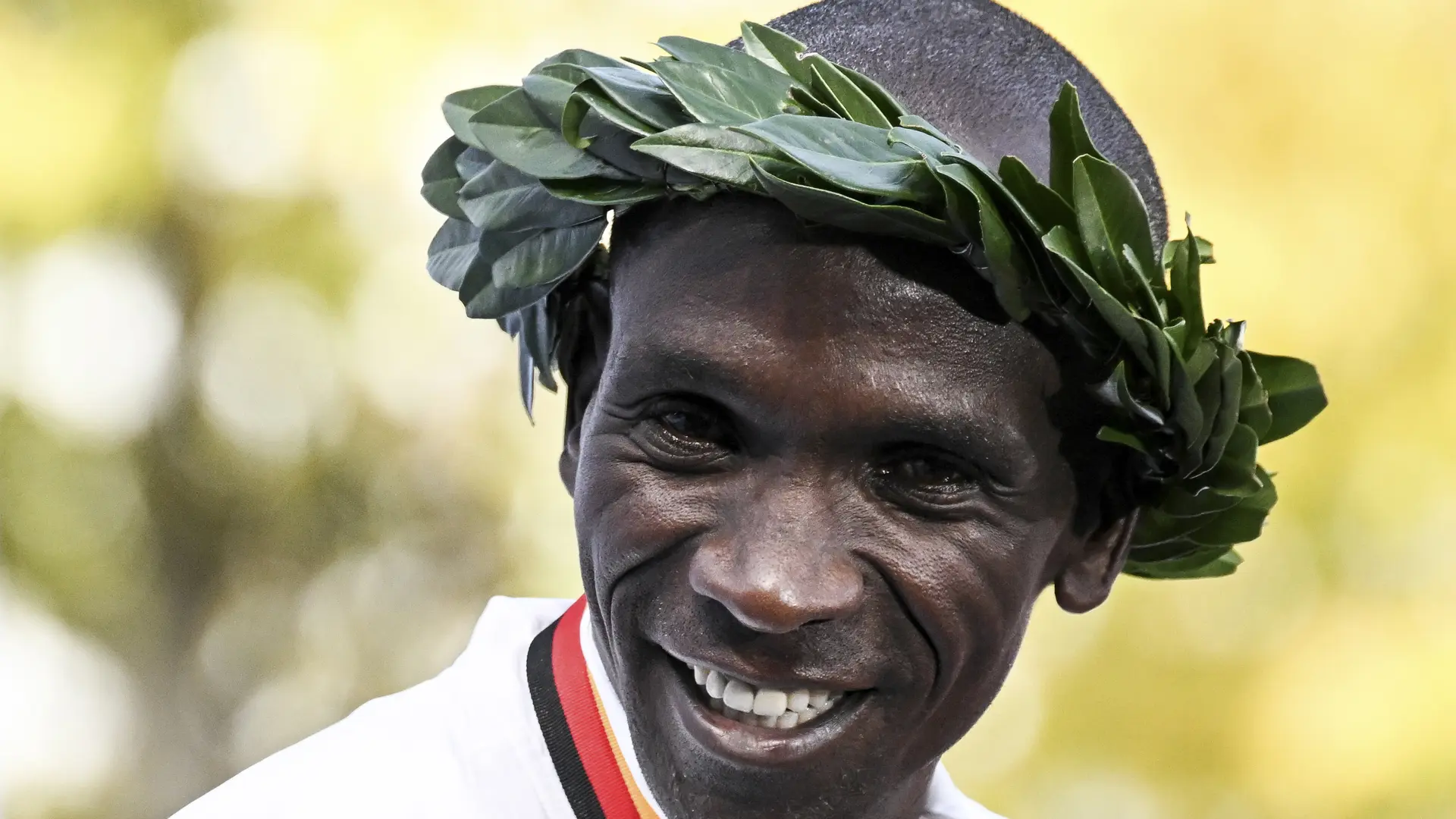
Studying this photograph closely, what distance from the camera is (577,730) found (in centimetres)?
174

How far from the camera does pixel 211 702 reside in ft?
8.22

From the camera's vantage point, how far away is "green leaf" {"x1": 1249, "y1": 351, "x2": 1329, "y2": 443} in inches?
61.8

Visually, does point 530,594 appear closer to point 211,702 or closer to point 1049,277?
point 211,702

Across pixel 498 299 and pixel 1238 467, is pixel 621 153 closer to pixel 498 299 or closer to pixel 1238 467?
pixel 498 299

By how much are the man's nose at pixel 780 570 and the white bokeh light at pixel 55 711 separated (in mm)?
1438

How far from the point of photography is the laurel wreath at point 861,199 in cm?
134

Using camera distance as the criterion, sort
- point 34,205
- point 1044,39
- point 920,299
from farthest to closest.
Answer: point 34,205, point 1044,39, point 920,299

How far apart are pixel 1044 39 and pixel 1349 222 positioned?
109 cm

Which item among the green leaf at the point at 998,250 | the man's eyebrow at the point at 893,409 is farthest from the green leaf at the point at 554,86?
the green leaf at the point at 998,250

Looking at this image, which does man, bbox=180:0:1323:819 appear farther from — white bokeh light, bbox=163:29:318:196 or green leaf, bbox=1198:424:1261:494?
white bokeh light, bbox=163:29:318:196

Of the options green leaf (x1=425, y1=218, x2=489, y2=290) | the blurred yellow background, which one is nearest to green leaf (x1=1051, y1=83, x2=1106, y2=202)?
green leaf (x1=425, y1=218, x2=489, y2=290)

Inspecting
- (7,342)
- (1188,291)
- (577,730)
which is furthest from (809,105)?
(7,342)

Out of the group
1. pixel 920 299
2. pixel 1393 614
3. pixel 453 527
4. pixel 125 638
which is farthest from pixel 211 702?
pixel 1393 614

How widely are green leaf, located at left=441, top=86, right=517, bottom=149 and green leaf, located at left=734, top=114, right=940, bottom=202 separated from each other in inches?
11.5
